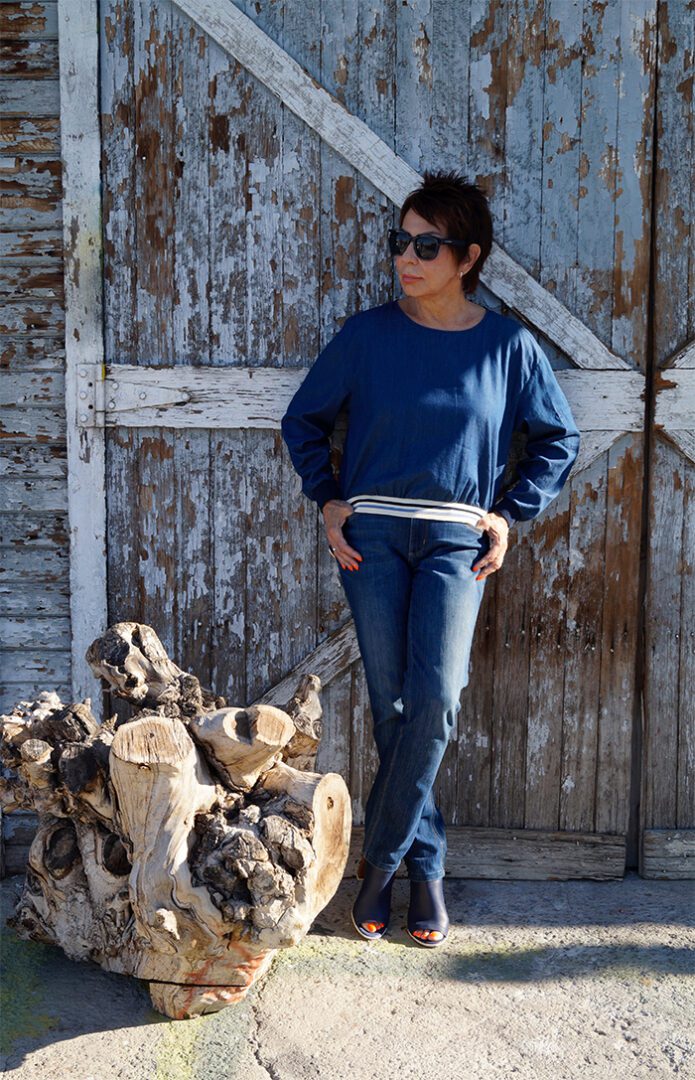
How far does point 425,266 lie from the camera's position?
3.20 metres

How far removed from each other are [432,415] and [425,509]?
27 centimetres

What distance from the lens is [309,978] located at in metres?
3.22

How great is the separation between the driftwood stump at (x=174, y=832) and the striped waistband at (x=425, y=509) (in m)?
0.66

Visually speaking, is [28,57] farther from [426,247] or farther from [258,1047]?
[258,1047]

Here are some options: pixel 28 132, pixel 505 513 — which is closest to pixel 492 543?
pixel 505 513

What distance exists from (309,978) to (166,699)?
2.95 ft

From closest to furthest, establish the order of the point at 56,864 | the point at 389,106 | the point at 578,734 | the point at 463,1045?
the point at 463,1045, the point at 56,864, the point at 389,106, the point at 578,734

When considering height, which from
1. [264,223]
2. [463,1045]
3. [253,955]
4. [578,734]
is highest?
[264,223]

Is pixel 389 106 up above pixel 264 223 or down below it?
above

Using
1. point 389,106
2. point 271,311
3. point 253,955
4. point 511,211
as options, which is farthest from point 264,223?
point 253,955

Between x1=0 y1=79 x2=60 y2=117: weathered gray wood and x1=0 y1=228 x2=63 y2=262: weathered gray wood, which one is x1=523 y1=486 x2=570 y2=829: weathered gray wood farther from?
x1=0 y1=79 x2=60 y2=117: weathered gray wood

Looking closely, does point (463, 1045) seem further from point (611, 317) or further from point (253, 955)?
point (611, 317)

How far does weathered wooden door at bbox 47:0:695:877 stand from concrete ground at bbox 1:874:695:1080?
0.51 metres

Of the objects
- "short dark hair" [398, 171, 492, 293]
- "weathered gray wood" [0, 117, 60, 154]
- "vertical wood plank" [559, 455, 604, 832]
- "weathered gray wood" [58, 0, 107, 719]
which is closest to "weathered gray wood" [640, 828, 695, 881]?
"vertical wood plank" [559, 455, 604, 832]
